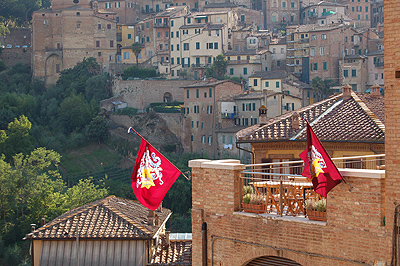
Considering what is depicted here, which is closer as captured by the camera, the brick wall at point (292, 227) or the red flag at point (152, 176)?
the brick wall at point (292, 227)

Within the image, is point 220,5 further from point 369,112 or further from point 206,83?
point 369,112

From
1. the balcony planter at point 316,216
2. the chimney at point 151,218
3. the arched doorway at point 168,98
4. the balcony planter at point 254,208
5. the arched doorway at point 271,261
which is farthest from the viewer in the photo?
the arched doorway at point 168,98

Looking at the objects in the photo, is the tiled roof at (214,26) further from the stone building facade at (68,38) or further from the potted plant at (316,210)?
the potted plant at (316,210)

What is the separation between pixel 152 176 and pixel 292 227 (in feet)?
12.0

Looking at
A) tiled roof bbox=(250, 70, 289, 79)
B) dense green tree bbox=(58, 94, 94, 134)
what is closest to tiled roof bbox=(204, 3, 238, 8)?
tiled roof bbox=(250, 70, 289, 79)

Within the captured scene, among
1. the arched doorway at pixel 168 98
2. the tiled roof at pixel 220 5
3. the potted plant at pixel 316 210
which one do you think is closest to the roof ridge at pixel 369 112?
the potted plant at pixel 316 210

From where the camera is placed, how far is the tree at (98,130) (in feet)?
237

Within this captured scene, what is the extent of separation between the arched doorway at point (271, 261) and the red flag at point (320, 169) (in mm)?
1558

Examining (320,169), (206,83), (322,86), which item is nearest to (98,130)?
(206,83)

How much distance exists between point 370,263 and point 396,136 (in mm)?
2040

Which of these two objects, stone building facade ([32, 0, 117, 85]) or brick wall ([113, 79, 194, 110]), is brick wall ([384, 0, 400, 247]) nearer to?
brick wall ([113, 79, 194, 110])

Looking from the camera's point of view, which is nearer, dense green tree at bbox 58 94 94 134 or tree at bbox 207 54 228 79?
tree at bbox 207 54 228 79

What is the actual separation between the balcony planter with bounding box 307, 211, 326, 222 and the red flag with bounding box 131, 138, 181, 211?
3.32 meters

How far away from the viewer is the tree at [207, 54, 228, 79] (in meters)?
73.7
